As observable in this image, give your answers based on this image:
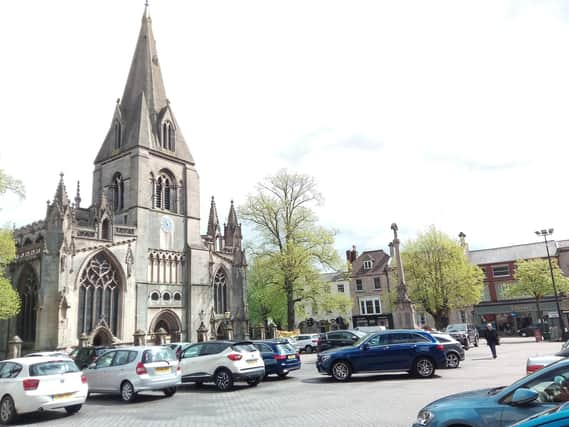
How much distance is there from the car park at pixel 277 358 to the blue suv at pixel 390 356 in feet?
6.59

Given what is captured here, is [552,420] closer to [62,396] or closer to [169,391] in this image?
[62,396]

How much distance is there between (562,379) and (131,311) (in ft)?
119

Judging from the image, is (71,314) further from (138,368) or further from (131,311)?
(138,368)

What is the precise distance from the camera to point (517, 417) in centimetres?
522

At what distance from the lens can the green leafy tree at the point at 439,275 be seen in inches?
1741

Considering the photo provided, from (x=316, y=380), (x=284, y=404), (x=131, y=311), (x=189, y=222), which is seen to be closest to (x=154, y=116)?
(x=189, y=222)

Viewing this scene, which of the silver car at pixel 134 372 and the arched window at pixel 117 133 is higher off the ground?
the arched window at pixel 117 133

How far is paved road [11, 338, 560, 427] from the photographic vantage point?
9555mm

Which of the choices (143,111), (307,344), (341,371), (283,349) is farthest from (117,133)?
(341,371)

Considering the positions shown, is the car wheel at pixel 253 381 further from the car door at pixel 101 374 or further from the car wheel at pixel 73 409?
the car wheel at pixel 73 409

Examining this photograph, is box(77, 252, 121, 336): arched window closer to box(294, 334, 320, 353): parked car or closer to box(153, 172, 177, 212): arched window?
box(153, 172, 177, 212): arched window

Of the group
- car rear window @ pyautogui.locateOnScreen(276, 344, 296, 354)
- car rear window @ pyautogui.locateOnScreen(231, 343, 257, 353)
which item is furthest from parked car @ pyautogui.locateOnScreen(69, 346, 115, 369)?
car rear window @ pyautogui.locateOnScreen(276, 344, 296, 354)

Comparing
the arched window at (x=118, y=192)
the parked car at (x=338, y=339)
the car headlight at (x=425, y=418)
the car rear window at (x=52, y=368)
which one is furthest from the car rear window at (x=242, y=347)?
the arched window at (x=118, y=192)

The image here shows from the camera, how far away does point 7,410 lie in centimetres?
1082
